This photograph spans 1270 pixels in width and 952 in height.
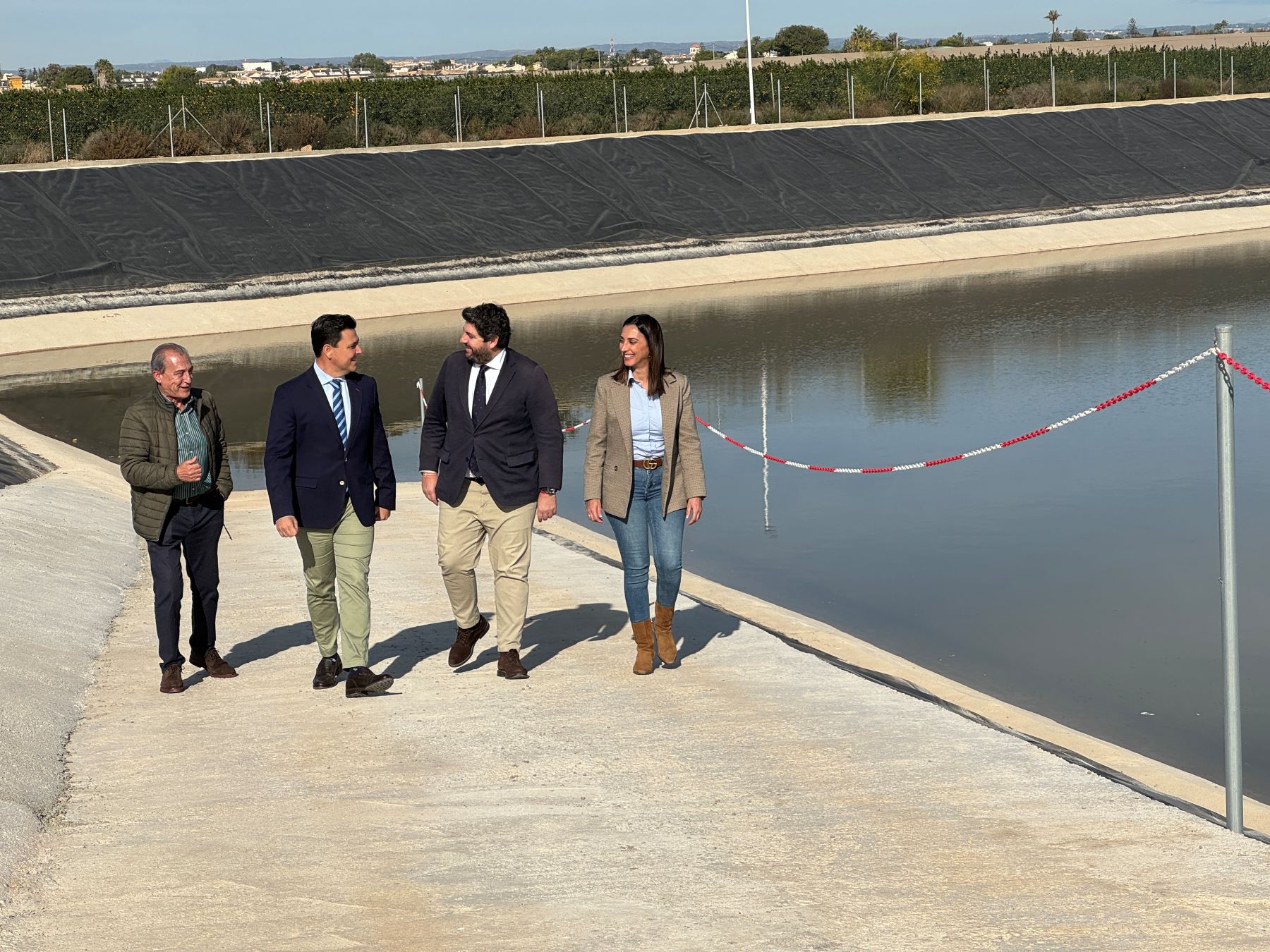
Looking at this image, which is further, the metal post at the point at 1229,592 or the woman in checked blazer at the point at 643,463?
the woman in checked blazer at the point at 643,463

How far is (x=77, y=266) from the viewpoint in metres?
37.3

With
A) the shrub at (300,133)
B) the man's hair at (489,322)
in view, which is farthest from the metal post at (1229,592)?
the shrub at (300,133)

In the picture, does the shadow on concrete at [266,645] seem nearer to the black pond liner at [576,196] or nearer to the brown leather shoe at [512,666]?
the brown leather shoe at [512,666]

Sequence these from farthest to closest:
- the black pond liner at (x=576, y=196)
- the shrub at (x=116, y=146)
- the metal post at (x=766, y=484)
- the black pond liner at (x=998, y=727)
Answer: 1. the shrub at (x=116, y=146)
2. the black pond liner at (x=576, y=196)
3. the metal post at (x=766, y=484)
4. the black pond liner at (x=998, y=727)

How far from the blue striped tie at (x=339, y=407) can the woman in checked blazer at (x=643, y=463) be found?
1265 mm

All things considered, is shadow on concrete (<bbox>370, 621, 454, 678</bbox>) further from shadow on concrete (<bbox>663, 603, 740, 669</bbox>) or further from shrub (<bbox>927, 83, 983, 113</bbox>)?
shrub (<bbox>927, 83, 983, 113</bbox>)

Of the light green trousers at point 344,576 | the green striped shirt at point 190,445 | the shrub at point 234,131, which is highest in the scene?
the shrub at point 234,131

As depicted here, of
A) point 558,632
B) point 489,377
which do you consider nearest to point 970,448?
point 558,632

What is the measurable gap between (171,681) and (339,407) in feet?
5.88

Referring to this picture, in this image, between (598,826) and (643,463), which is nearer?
(598,826)

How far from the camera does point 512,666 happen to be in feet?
29.2

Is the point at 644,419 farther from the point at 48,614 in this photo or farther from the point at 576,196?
the point at 576,196

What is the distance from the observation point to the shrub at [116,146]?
2018 inches

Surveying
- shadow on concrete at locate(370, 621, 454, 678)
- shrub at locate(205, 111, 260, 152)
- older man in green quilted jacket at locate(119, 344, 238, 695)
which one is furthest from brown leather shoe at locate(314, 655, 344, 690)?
shrub at locate(205, 111, 260, 152)
